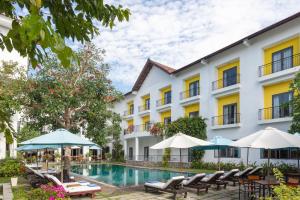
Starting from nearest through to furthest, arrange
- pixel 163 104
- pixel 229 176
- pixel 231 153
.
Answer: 1. pixel 229 176
2. pixel 231 153
3. pixel 163 104

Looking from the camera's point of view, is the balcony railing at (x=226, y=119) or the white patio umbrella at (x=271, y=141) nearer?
the white patio umbrella at (x=271, y=141)

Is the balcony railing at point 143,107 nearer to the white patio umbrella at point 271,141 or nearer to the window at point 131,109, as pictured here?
the window at point 131,109

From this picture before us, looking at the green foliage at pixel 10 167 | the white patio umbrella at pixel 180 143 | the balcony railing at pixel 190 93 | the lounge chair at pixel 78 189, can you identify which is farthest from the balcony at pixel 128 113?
the lounge chair at pixel 78 189

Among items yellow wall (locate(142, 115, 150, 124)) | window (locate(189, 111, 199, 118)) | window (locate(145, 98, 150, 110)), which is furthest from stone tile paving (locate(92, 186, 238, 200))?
window (locate(145, 98, 150, 110))

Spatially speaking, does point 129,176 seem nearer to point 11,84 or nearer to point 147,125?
point 11,84

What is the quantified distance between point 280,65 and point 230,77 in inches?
198

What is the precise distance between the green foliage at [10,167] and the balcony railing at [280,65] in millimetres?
16904

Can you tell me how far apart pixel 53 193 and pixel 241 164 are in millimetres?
17389

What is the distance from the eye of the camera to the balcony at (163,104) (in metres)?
34.6

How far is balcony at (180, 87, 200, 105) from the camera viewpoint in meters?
29.9

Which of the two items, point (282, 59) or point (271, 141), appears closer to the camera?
point (271, 141)

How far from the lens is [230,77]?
26.7m

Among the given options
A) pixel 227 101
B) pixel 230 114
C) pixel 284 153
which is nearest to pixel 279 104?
pixel 284 153

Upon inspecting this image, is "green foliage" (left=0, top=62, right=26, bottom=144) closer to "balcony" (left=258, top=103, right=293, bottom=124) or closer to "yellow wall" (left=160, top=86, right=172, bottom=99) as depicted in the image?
"balcony" (left=258, top=103, right=293, bottom=124)
